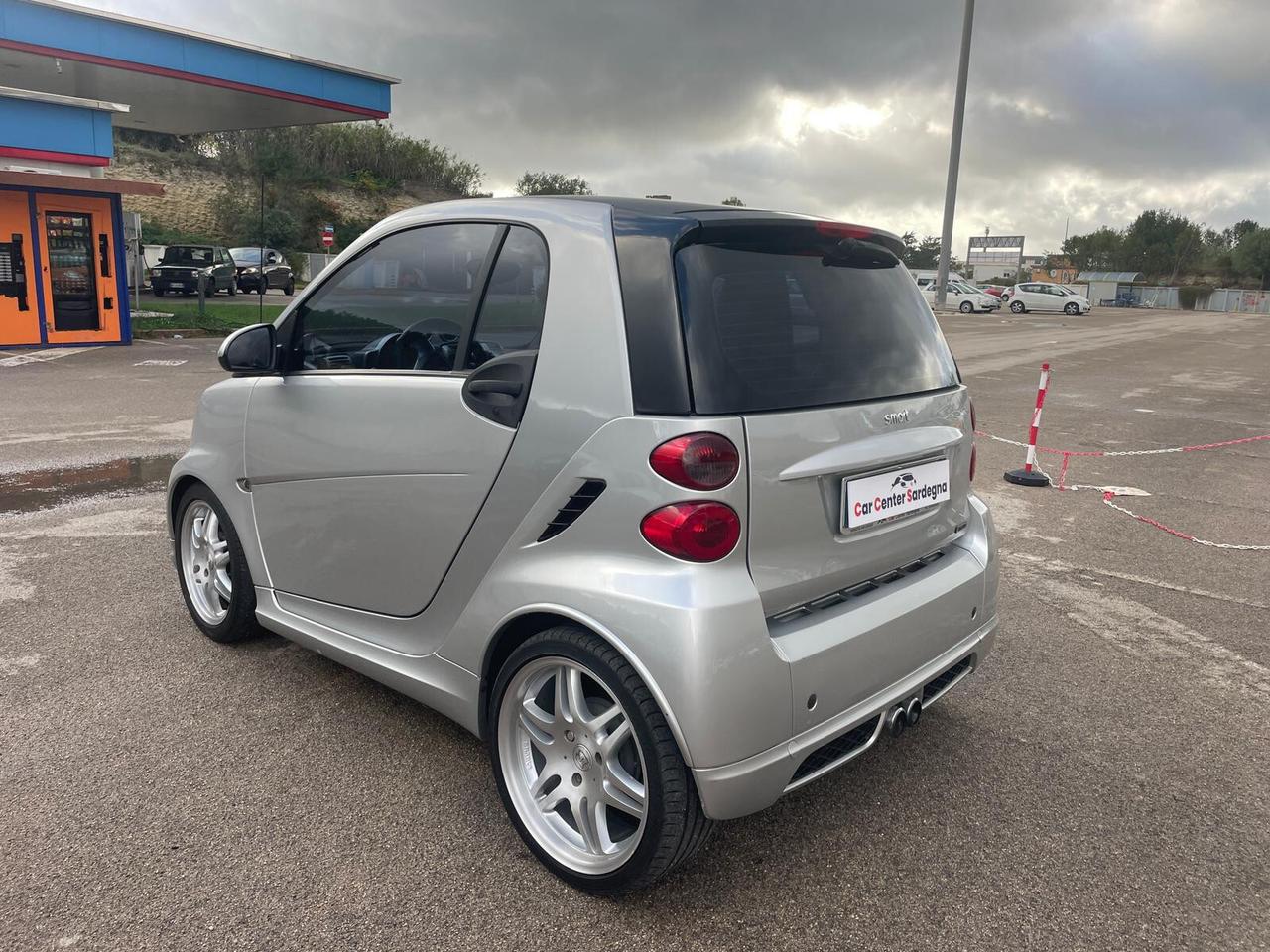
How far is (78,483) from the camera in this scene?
694cm

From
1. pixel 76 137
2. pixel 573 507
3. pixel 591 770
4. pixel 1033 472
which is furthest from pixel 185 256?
pixel 591 770

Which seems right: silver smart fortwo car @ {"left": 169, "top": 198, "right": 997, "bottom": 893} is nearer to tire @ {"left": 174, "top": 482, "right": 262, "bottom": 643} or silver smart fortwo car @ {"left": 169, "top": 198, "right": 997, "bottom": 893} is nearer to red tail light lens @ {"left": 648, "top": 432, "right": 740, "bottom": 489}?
red tail light lens @ {"left": 648, "top": 432, "right": 740, "bottom": 489}

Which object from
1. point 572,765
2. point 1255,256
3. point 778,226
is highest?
point 1255,256

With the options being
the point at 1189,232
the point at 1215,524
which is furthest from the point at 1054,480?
the point at 1189,232

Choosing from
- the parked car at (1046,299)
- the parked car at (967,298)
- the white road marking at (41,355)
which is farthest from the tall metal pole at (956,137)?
the white road marking at (41,355)

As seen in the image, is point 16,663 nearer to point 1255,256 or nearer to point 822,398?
point 822,398

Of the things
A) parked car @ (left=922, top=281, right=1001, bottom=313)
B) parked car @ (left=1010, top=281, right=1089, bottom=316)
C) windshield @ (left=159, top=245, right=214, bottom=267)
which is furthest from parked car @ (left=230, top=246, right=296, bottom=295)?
parked car @ (left=1010, top=281, right=1089, bottom=316)

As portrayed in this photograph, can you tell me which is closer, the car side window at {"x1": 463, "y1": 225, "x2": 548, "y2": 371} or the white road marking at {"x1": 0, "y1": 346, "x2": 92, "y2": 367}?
the car side window at {"x1": 463, "y1": 225, "x2": 548, "y2": 371}

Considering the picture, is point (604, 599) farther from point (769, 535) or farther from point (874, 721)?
point (874, 721)

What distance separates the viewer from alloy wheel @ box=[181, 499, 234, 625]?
3.94 m

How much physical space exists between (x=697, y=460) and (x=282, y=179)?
5213cm

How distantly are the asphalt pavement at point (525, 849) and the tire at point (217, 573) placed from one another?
0.35 feet

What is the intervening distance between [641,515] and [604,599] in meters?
0.23

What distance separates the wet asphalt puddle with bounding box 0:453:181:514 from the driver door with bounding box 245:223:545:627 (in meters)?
3.86
